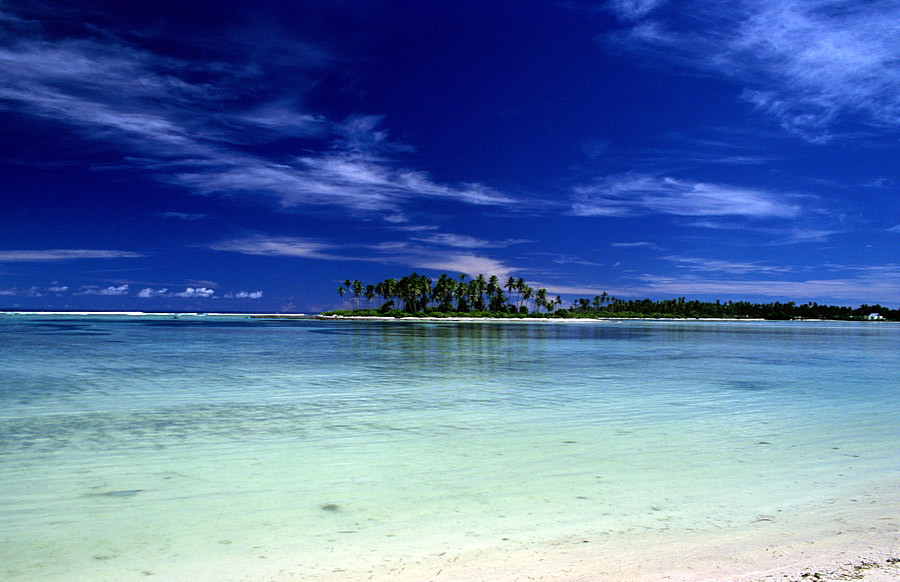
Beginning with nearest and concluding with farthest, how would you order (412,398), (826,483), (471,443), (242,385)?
(826,483) → (471,443) → (412,398) → (242,385)

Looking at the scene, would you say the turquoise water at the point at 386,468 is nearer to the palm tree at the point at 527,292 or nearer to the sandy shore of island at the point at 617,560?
the sandy shore of island at the point at 617,560

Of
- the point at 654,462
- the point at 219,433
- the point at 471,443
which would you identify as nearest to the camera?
the point at 654,462

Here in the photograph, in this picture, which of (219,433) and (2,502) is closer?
(2,502)

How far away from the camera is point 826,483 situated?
6.84 metres

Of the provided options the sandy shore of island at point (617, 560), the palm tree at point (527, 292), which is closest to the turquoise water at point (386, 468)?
the sandy shore of island at point (617, 560)

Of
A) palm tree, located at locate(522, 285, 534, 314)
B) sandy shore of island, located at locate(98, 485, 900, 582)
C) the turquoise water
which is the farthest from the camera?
palm tree, located at locate(522, 285, 534, 314)

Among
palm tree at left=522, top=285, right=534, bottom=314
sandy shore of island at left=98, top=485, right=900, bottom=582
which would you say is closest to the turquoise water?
sandy shore of island at left=98, top=485, right=900, bottom=582

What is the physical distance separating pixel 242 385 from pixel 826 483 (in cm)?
1430

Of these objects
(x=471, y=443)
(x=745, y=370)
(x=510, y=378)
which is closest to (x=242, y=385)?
(x=510, y=378)

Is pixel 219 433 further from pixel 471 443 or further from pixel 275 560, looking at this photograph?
pixel 275 560

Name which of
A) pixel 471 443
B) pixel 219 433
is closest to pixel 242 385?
pixel 219 433

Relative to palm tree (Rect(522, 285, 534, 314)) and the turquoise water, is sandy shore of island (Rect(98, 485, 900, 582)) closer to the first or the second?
the turquoise water

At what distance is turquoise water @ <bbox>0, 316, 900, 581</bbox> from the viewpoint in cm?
493

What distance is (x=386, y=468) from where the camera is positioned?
7.41m
